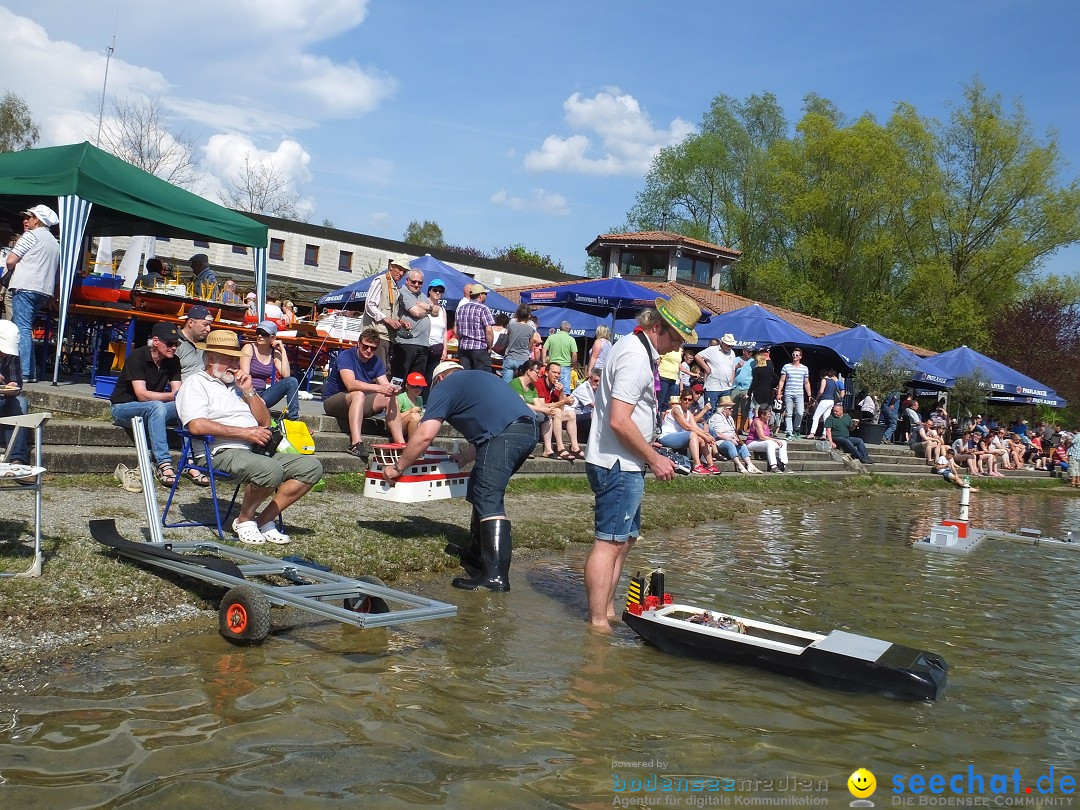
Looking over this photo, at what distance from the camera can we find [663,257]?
145 feet

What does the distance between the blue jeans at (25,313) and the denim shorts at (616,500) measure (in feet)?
24.5

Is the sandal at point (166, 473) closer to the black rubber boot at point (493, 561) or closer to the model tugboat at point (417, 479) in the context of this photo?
the model tugboat at point (417, 479)

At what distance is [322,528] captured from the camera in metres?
7.25

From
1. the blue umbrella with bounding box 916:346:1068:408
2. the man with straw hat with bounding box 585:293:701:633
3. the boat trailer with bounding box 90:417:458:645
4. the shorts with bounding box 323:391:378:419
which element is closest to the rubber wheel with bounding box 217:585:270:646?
the boat trailer with bounding box 90:417:458:645

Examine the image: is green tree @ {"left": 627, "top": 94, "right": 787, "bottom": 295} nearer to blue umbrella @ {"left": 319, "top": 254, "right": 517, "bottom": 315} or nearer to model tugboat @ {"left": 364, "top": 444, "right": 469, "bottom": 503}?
blue umbrella @ {"left": 319, "top": 254, "right": 517, "bottom": 315}

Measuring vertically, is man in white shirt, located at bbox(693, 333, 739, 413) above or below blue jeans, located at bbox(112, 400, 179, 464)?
above

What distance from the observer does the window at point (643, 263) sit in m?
44.4

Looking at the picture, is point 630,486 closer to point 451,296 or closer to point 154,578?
point 154,578

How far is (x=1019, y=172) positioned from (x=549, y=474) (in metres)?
37.6

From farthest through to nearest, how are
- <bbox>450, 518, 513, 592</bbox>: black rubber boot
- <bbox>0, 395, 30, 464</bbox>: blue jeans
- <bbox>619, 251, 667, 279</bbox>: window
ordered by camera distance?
<bbox>619, 251, 667, 279</bbox>: window → <bbox>0, 395, 30, 464</bbox>: blue jeans → <bbox>450, 518, 513, 592</bbox>: black rubber boot

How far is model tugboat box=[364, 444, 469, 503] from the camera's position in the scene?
6.70 meters

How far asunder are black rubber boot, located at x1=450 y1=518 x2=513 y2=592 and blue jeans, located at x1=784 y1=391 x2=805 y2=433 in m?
14.5

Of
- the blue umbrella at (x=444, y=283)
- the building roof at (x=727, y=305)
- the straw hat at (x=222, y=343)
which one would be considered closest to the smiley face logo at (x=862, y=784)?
the straw hat at (x=222, y=343)

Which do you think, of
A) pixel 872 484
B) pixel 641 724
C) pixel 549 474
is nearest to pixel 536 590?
pixel 641 724
